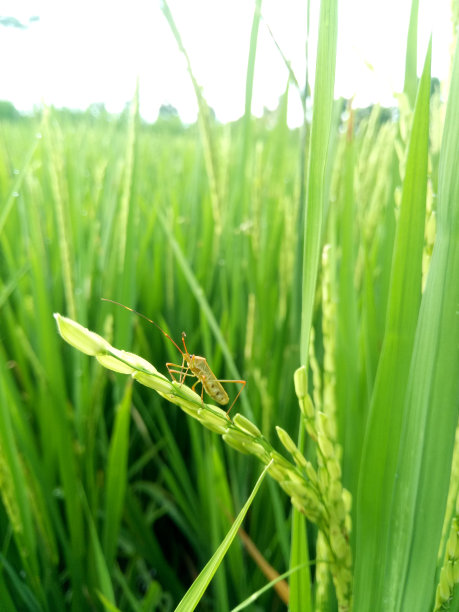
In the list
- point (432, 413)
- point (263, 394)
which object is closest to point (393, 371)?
point (432, 413)

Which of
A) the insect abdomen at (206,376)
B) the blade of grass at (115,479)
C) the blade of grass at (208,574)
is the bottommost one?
the blade of grass at (115,479)

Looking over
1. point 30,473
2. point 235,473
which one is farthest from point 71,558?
point 235,473

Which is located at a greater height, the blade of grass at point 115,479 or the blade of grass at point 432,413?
the blade of grass at point 432,413

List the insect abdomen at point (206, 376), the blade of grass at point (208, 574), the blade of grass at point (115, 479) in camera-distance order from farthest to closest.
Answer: the blade of grass at point (115, 479)
the insect abdomen at point (206, 376)
the blade of grass at point (208, 574)

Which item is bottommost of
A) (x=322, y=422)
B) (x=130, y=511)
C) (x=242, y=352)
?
(x=130, y=511)

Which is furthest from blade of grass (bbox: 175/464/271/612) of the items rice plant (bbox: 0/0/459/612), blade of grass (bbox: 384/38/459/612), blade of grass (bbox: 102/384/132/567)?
blade of grass (bbox: 102/384/132/567)

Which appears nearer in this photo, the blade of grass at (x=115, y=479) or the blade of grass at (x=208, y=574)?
the blade of grass at (x=208, y=574)

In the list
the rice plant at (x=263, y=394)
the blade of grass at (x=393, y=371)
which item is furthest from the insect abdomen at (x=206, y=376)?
the blade of grass at (x=393, y=371)

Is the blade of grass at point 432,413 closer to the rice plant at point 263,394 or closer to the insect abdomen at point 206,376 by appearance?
the rice plant at point 263,394

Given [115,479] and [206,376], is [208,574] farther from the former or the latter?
[115,479]

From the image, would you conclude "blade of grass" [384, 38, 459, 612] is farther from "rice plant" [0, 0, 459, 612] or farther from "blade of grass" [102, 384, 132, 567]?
"blade of grass" [102, 384, 132, 567]

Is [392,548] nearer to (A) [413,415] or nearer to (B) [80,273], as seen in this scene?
(A) [413,415]
